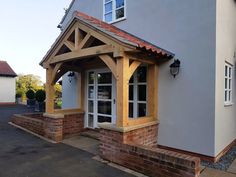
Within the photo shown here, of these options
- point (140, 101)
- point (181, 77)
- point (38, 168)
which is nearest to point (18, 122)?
point (38, 168)

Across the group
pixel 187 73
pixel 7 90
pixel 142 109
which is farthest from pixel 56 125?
pixel 7 90

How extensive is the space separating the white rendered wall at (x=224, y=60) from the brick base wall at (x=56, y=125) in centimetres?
505

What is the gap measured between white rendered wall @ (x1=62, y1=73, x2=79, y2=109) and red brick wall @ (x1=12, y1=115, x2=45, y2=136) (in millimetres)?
1805

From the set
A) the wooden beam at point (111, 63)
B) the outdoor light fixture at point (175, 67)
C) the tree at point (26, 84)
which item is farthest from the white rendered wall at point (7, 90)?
the outdoor light fixture at point (175, 67)

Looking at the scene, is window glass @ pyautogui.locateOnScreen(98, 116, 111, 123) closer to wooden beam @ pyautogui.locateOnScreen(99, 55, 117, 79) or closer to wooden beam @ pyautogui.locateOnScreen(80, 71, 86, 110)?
wooden beam @ pyautogui.locateOnScreen(80, 71, 86, 110)

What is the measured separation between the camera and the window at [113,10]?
775 centimetres

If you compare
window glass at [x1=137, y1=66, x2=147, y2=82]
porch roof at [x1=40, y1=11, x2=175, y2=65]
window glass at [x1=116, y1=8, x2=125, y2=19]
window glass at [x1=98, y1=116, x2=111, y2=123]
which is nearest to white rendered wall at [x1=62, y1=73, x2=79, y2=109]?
window glass at [x1=98, y1=116, x2=111, y2=123]

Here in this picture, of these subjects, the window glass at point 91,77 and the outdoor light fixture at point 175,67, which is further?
the window glass at point 91,77

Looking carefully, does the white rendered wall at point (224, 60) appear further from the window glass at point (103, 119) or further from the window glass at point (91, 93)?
the window glass at point (91, 93)

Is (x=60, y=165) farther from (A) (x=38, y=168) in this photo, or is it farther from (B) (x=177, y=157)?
(B) (x=177, y=157)

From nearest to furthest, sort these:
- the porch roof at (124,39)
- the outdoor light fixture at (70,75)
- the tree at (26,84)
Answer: the porch roof at (124,39) → the outdoor light fixture at (70,75) → the tree at (26,84)

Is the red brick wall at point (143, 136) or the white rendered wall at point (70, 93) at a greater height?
the white rendered wall at point (70, 93)

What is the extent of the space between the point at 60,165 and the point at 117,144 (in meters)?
1.49

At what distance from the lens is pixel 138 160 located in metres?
4.63
